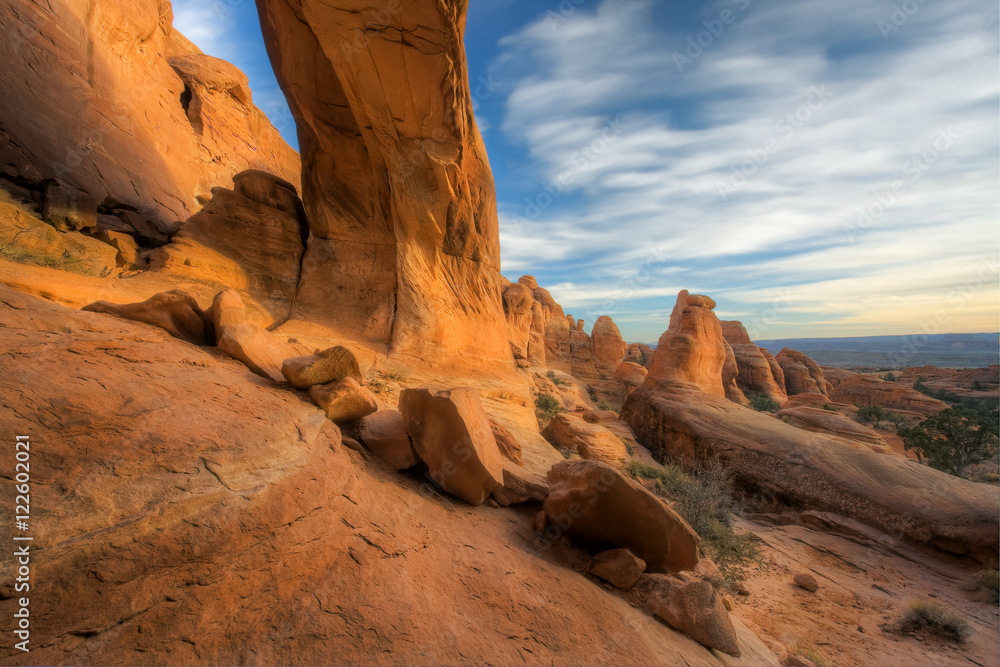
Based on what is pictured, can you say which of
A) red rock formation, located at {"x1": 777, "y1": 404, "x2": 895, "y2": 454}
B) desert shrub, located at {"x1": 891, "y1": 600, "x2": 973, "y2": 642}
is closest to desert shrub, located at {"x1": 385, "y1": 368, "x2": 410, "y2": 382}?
desert shrub, located at {"x1": 891, "y1": 600, "x2": 973, "y2": 642}

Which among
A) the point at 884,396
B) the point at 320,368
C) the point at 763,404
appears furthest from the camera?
the point at 884,396

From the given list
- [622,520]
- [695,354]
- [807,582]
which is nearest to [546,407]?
[695,354]

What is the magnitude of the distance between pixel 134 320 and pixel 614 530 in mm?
4996

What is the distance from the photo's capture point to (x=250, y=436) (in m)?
2.50

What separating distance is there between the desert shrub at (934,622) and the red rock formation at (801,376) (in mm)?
34762

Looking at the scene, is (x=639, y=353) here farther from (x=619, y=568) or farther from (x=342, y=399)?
(x=342, y=399)

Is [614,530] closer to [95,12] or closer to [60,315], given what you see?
[60,315]

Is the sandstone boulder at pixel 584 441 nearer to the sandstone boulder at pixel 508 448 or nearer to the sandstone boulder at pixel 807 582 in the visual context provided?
the sandstone boulder at pixel 807 582

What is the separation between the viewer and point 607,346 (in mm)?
36281

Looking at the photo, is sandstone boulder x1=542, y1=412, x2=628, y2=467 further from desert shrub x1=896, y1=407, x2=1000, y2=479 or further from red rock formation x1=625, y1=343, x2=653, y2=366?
red rock formation x1=625, y1=343, x2=653, y2=366

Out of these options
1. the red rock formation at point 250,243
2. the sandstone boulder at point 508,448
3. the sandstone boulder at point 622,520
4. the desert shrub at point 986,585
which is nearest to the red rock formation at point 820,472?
the desert shrub at point 986,585

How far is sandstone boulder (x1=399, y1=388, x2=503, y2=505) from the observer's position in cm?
346

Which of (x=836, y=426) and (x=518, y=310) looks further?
(x=518, y=310)

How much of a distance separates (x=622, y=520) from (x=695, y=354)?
53.7 ft
